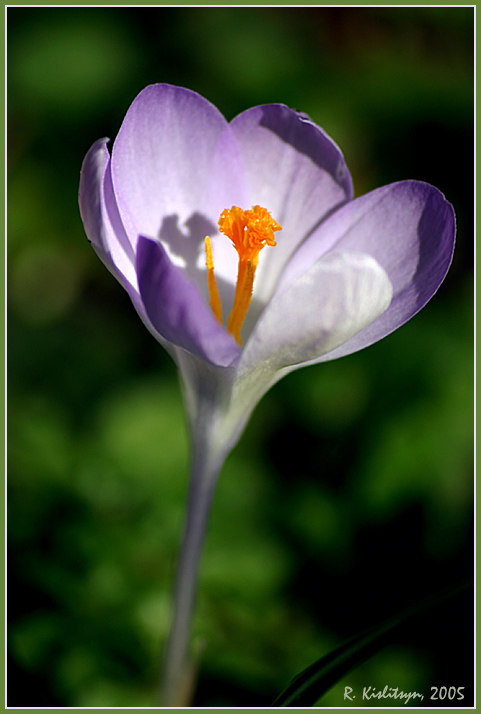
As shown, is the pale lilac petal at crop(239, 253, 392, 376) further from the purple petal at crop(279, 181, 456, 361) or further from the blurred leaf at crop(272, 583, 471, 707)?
the blurred leaf at crop(272, 583, 471, 707)

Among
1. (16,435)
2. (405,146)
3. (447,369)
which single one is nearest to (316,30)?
(405,146)

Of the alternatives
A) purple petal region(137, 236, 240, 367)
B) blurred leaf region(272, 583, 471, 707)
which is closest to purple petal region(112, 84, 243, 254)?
purple petal region(137, 236, 240, 367)

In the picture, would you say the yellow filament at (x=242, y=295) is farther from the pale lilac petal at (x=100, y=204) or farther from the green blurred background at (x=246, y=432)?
the green blurred background at (x=246, y=432)

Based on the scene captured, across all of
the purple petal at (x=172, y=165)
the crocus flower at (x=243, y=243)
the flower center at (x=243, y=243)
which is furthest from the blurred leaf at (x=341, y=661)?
the purple petal at (x=172, y=165)

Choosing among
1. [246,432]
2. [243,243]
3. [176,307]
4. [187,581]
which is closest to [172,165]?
[243,243]

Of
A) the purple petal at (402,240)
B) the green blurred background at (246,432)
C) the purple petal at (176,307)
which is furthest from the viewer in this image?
the green blurred background at (246,432)

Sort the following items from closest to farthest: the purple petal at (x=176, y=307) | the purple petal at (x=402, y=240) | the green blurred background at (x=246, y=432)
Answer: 1. the purple petal at (x=176, y=307)
2. the purple petal at (x=402, y=240)
3. the green blurred background at (x=246, y=432)

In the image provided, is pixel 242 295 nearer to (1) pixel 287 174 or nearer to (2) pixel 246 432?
(1) pixel 287 174
